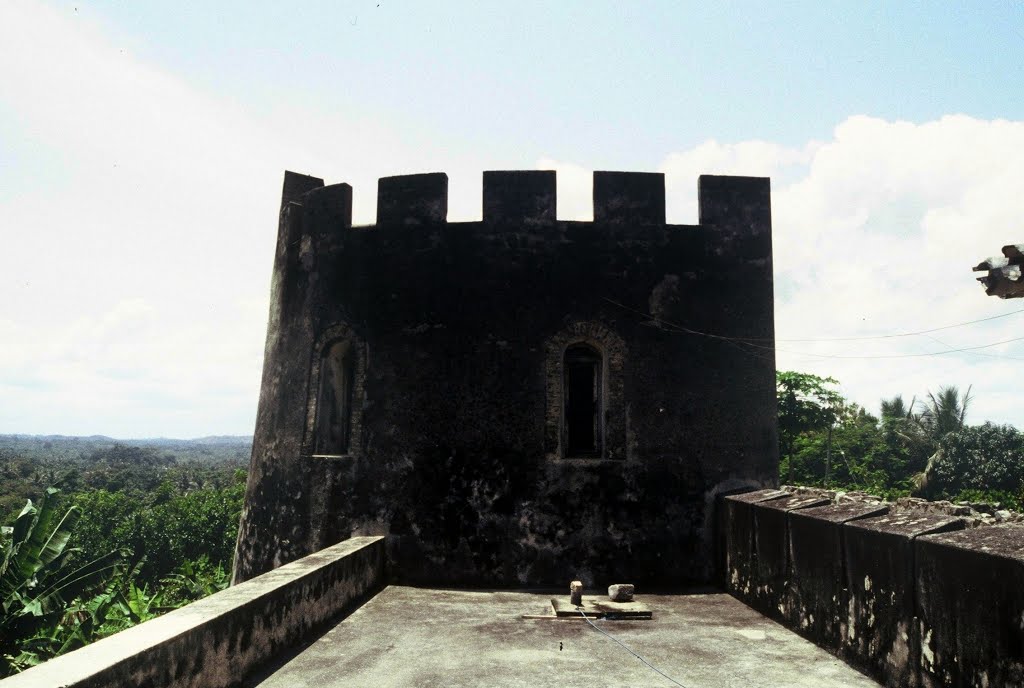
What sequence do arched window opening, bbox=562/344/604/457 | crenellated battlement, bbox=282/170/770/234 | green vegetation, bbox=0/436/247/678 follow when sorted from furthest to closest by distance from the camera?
green vegetation, bbox=0/436/247/678 → crenellated battlement, bbox=282/170/770/234 → arched window opening, bbox=562/344/604/457

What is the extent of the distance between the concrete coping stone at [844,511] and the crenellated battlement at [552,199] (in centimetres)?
399

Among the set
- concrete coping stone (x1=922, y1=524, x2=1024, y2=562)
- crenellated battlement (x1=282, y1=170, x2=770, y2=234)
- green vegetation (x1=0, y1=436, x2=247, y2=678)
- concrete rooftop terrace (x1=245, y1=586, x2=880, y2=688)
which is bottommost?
green vegetation (x1=0, y1=436, x2=247, y2=678)

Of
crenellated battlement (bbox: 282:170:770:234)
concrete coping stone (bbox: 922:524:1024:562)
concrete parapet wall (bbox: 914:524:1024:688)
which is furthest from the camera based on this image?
crenellated battlement (bbox: 282:170:770:234)

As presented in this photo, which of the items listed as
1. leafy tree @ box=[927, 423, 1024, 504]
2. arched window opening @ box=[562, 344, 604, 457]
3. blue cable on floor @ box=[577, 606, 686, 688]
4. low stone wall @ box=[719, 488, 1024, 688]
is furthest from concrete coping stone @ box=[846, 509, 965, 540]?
leafy tree @ box=[927, 423, 1024, 504]

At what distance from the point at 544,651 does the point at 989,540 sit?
113 inches

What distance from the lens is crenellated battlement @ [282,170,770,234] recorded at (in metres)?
8.61

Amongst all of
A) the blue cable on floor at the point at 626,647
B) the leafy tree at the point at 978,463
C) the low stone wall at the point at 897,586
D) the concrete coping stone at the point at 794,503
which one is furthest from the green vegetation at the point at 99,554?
the leafy tree at the point at 978,463

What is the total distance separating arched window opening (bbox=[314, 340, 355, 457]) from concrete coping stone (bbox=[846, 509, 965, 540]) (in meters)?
5.89

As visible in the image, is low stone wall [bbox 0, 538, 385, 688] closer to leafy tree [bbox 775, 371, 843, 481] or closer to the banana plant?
the banana plant

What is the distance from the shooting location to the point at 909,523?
449 cm

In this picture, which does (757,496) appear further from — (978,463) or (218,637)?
(978,463)

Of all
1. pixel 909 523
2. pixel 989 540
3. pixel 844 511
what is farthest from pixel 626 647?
pixel 989 540

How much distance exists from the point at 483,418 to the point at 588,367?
138 centimetres

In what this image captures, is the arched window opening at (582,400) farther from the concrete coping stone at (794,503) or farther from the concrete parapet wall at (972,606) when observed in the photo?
the concrete parapet wall at (972,606)
